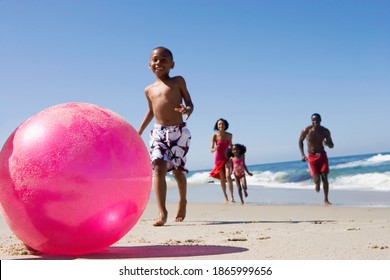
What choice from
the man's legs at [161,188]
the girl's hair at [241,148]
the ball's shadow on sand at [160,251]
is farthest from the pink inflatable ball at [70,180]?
the girl's hair at [241,148]

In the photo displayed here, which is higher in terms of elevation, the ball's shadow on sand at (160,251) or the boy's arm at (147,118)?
the boy's arm at (147,118)

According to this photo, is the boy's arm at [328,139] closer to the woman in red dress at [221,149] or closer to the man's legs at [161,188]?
the woman in red dress at [221,149]

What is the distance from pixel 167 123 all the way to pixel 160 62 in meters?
0.81

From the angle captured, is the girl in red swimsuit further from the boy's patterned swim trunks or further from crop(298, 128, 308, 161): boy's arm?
the boy's patterned swim trunks

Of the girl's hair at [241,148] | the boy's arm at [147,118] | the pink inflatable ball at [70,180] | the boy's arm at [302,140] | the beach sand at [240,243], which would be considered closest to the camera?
the pink inflatable ball at [70,180]

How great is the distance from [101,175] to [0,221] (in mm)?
4685

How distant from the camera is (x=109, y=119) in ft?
12.9

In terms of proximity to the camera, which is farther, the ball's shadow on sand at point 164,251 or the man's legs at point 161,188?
the man's legs at point 161,188

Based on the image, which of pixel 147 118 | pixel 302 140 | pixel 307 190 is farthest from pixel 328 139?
pixel 307 190

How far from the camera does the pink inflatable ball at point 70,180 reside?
358 cm

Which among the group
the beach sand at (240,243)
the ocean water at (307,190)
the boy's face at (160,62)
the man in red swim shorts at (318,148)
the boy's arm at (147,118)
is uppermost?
the boy's face at (160,62)

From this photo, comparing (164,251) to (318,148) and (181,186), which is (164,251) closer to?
(181,186)

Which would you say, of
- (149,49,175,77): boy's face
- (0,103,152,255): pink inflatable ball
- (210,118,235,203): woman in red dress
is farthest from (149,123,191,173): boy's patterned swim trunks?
(210,118,235,203): woman in red dress

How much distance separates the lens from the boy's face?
6.78 m
